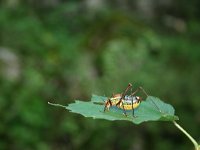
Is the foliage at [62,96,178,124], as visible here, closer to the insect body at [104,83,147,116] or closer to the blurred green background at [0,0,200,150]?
the insect body at [104,83,147,116]

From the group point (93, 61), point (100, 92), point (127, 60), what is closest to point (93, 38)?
point (93, 61)

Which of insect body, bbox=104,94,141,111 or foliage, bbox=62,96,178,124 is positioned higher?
insect body, bbox=104,94,141,111

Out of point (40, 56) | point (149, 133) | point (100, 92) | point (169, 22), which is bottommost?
point (149, 133)

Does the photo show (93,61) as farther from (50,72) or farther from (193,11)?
(193,11)

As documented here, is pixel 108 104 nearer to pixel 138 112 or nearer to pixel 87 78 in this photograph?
pixel 138 112

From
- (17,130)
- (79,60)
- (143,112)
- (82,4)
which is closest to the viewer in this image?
(143,112)

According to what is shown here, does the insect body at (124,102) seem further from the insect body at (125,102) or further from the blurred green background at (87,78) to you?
the blurred green background at (87,78)

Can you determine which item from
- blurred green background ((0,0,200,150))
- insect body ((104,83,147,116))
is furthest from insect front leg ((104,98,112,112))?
blurred green background ((0,0,200,150))

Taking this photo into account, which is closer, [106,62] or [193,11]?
[106,62]
